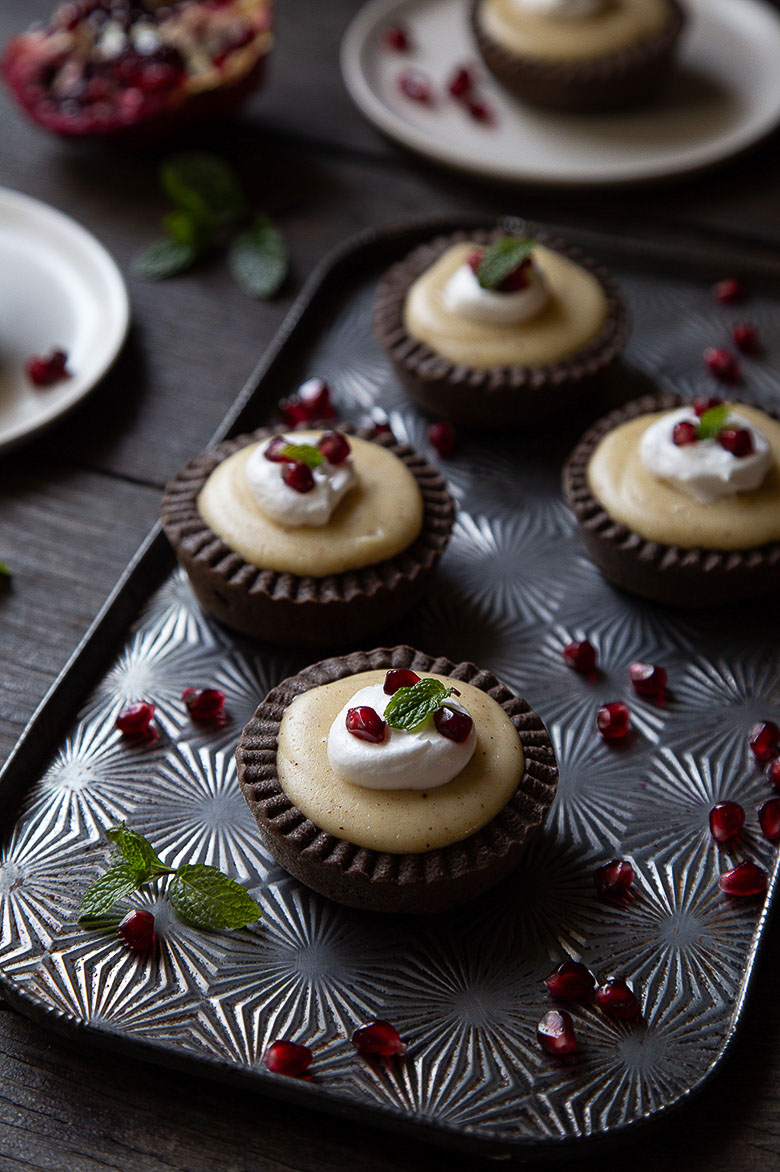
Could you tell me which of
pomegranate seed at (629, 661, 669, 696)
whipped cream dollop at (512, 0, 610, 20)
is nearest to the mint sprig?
pomegranate seed at (629, 661, 669, 696)

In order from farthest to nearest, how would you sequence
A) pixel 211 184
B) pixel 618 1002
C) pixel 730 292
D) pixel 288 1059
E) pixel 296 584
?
1. pixel 211 184
2. pixel 730 292
3. pixel 296 584
4. pixel 618 1002
5. pixel 288 1059

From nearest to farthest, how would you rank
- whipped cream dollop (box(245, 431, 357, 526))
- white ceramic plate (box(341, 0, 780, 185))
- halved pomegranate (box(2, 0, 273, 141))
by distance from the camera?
whipped cream dollop (box(245, 431, 357, 526))
halved pomegranate (box(2, 0, 273, 141))
white ceramic plate (box(341, 0, 780, 185))

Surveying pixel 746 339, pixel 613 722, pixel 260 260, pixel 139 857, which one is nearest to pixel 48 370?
pixel 260 260

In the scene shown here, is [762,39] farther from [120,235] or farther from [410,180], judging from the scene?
[120,235]

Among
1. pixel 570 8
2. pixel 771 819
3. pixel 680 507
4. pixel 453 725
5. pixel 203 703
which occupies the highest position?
pixel 570 8

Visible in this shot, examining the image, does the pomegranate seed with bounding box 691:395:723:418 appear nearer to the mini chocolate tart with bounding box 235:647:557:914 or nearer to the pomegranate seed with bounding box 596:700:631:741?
the pomegranate seed with bounding box 596:700:631:741

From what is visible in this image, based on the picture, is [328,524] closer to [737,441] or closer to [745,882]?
[737,441]

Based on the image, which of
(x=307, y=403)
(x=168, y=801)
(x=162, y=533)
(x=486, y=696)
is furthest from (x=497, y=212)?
(x=168, y=801)

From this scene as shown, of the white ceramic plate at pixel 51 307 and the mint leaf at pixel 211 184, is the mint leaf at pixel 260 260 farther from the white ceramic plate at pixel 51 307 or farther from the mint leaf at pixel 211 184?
the white ceramic plate at pixel 51 307
